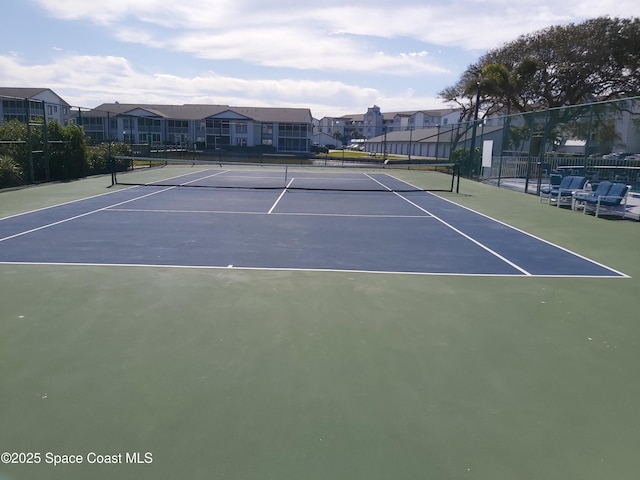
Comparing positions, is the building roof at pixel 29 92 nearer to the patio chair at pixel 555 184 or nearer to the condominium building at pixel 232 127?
the condominium building at pixel 232 127

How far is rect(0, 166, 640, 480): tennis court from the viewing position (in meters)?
3.38

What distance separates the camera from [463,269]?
842 centimetres

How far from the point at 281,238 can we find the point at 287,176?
66.9 ft

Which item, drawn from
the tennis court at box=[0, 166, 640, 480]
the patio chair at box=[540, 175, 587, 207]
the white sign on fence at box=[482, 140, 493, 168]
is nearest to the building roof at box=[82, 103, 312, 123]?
the white sign on fence at box=[482, 140, 493, 168]

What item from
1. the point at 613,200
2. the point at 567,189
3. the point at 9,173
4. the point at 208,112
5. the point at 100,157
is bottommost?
the point at 9,173

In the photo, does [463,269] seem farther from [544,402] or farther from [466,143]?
[466,143]

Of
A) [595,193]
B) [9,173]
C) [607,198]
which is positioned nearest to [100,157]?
[9,173]

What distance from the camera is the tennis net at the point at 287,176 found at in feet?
78.0

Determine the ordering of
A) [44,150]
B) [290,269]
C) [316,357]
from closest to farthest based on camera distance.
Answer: [316,357] → [290,269] → [44,150]

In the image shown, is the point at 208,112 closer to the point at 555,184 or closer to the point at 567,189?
the point at 555,184

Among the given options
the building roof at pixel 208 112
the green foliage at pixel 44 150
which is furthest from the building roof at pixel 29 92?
the green foliage at pixel 44 150

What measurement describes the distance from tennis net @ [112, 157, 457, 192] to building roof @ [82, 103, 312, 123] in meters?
29.8

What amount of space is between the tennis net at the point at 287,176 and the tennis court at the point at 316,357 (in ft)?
42.1

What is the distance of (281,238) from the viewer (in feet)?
35.3
